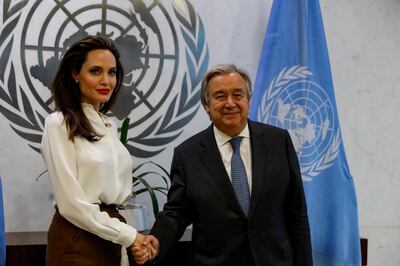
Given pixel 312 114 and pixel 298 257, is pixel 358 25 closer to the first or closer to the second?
pixel 312 114

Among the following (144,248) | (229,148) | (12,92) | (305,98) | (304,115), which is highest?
(12,92)

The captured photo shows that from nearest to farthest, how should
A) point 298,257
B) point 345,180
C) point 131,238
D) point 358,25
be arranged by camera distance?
point 131,238, point 298,257, point 345,180, point 358,25

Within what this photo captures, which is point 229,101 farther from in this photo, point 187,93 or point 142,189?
point 187,93

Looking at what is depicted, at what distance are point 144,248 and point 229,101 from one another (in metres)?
0.70

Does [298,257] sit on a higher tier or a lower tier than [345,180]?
lower

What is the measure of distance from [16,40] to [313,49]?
180 cm

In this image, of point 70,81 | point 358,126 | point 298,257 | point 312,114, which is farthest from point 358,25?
point 70,81

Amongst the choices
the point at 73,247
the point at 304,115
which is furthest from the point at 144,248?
the point at 304,115

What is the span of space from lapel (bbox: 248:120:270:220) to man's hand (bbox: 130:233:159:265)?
1.42 feet

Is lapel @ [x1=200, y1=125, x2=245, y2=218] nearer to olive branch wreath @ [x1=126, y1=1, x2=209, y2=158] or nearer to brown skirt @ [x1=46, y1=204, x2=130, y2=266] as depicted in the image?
brown skirt @ [x1=46, y1=204, x2=130, y2=266]

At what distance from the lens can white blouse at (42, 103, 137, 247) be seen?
189 centimetres

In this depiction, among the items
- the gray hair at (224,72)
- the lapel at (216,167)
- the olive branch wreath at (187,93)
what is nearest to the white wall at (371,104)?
the olive branch wreath at (187,93)

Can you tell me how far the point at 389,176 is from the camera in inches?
147

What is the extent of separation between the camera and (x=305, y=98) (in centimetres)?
306
